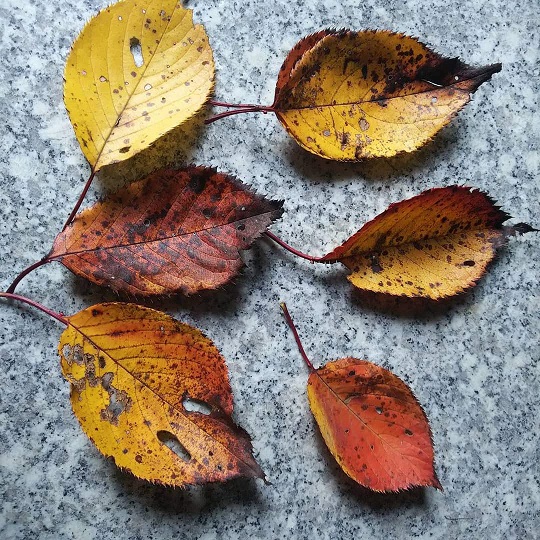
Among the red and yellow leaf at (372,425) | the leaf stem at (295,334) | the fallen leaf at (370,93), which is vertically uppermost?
the fallen leaf at (370,93)

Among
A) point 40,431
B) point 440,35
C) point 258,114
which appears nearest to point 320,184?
point 258,114

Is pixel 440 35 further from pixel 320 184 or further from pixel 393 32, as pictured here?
pixel 320 184

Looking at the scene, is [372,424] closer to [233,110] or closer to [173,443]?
[173,443]

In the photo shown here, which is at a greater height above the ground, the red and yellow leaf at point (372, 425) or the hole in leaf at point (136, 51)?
the hole in leaf at point (136, 51)

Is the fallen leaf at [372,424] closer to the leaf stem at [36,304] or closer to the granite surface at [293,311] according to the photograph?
the granite surface at [293,311]

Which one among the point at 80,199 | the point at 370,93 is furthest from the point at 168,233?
the point at 370,93

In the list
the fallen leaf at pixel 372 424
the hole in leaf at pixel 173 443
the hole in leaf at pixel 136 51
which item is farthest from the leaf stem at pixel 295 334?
the hole in leaf at pixel 136 51
